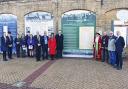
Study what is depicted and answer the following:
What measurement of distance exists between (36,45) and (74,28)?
8.88ft

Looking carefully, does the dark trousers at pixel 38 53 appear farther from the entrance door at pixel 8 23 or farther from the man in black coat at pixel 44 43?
the entrance door at pixel 8 23

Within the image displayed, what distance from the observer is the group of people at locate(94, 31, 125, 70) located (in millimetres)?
13281

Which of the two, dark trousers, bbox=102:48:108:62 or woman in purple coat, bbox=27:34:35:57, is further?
woman in purple coat, bbox=27:34:35:57

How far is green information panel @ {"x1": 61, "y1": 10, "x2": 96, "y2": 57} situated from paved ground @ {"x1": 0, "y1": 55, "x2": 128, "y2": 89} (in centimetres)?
207

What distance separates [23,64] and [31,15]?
4497 mm

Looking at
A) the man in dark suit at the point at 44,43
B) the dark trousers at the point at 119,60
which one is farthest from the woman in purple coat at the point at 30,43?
the dark trousers at the point at 119,60

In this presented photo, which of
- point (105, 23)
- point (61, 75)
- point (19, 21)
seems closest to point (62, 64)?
point (61, 75)

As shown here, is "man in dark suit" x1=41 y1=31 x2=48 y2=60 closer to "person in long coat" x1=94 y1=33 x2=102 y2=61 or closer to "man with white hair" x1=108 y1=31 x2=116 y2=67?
"person in long coat" x1=94 y1=33 x2=102 y2=61

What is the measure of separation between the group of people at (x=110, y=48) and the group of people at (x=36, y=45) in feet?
7.83

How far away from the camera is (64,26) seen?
17609 mm

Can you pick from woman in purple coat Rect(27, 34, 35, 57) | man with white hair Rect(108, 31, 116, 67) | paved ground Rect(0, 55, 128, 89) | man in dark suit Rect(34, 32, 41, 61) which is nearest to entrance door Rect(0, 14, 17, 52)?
woman in purple coat Rect(27, 34, 35, 57)

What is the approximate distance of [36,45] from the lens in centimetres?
1645

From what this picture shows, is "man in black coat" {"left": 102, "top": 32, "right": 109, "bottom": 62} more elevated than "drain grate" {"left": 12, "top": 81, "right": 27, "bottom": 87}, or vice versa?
"man in black coat" {"left": 102, "top": 32, "right": 109, "bottom": 62}

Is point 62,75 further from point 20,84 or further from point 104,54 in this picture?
point 104,54
